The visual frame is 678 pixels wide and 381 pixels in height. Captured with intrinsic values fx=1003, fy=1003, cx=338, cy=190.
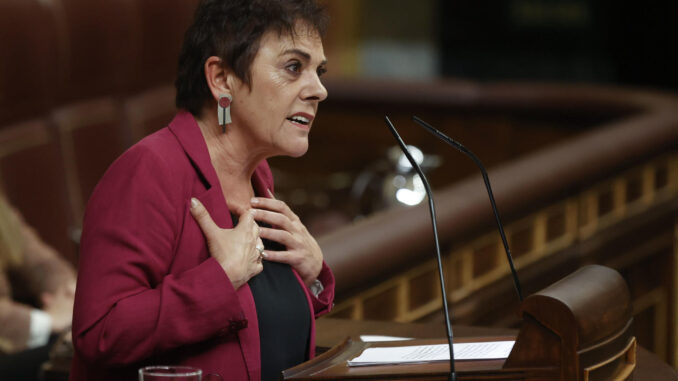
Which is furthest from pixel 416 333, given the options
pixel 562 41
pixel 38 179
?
pixel 562 41

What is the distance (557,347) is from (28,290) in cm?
207

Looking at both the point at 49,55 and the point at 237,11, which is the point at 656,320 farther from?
the point at 237,11

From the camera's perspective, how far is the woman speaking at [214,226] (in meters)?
1.11

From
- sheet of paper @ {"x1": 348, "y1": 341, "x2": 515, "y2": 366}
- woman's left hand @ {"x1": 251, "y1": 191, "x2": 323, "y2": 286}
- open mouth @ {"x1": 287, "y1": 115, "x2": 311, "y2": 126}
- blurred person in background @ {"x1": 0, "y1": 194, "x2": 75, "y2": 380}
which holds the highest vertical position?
open mouth @ {"x1": 287, "y1": 115, "x2": 311, "y2": 126}

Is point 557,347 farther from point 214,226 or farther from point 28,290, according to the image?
point 28,290

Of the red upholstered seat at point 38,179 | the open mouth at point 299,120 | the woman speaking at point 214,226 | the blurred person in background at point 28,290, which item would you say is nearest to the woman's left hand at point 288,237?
the woman speaking at point 214,226

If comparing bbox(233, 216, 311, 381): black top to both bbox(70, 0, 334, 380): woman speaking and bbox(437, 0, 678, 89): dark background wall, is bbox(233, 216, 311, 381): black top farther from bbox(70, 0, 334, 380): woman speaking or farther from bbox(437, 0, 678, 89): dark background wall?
bbox(437, 0, 678, 89): dark background wall

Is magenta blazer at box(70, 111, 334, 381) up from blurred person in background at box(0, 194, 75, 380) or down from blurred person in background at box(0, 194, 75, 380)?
up

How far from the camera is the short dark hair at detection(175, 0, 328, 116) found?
4.00ft

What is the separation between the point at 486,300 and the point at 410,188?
1.84m

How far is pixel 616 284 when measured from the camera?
122cm

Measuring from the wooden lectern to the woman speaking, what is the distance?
101 mm

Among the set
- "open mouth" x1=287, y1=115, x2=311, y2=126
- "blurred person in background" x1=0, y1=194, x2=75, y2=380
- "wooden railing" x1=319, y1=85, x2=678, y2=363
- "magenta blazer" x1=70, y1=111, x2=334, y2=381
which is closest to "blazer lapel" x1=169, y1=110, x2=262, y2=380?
"magenta blazer" x1=70, y1=111, x2=334, y2=381

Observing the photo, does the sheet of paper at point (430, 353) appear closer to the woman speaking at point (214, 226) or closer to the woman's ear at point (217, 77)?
the woman speaking at point (214, 226)
